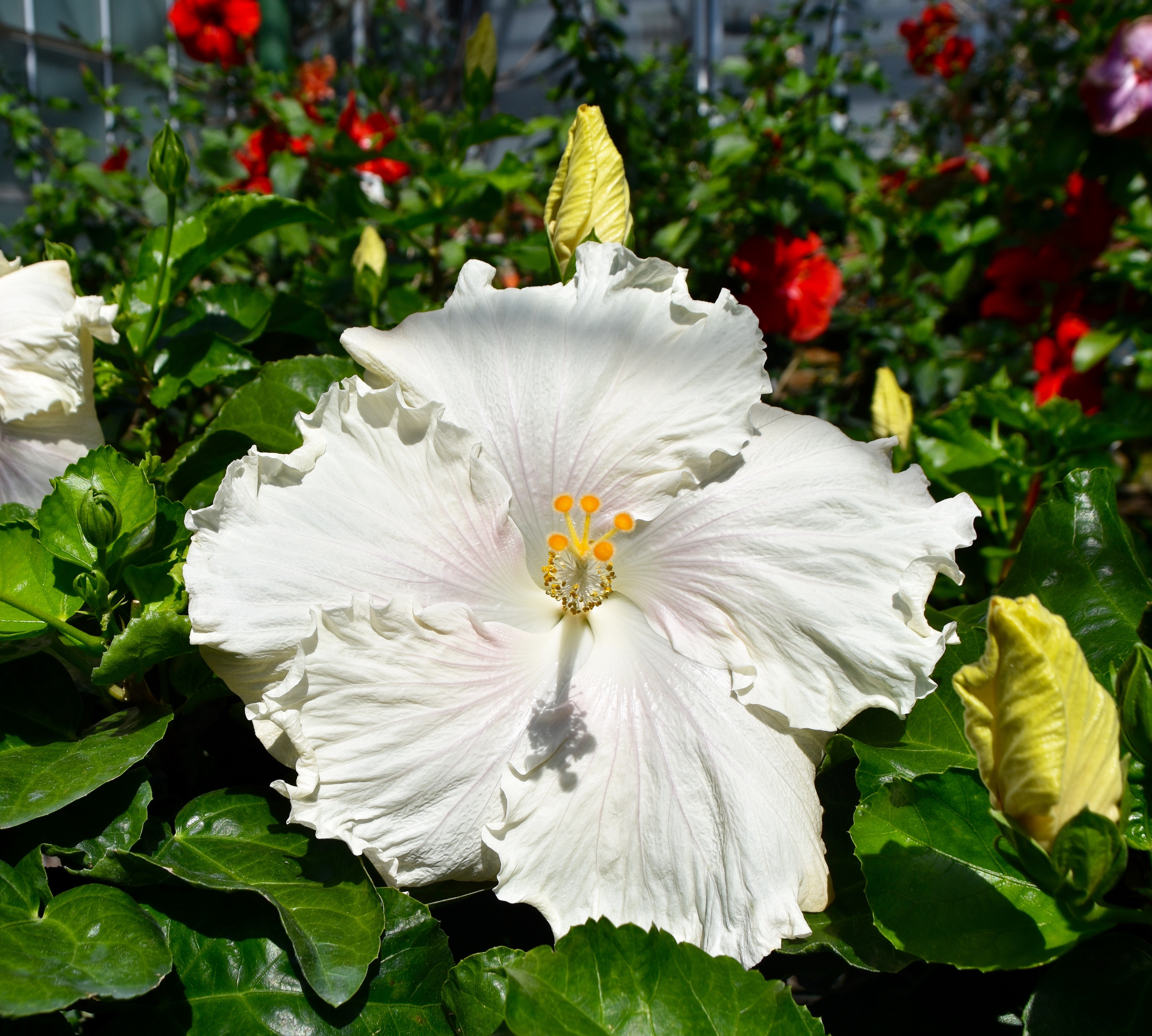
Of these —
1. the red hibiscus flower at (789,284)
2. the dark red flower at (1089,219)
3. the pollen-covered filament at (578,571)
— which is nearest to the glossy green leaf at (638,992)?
the pollen-covered filament at (578,571)

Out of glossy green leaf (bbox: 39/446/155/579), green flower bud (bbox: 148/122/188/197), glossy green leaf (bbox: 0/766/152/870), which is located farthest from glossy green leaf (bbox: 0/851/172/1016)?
green flower bud (bbox: 148/122/188/197)

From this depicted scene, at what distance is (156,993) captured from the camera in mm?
775

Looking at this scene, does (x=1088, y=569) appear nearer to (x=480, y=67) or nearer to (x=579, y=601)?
(x=579, y=601)

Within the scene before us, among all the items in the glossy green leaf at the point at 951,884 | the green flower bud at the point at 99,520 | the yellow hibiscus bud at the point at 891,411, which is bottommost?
the glossy green leaf at the point at 951,884

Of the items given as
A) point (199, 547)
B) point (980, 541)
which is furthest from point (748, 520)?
point (980, 541)

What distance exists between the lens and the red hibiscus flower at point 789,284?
8.06 feet

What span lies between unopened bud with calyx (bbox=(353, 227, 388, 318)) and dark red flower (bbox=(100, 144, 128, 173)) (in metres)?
2.09

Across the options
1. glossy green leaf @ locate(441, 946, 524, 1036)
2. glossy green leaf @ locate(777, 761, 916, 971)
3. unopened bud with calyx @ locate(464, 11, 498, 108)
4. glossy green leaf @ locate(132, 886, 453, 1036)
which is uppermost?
unopened bud with calyx @ locate(464, 11, 498, 108)

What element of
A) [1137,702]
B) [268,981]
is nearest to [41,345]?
[268,981]

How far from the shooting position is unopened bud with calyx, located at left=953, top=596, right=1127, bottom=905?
0.63 meters

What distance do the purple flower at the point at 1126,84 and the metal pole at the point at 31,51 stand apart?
4.88 metres

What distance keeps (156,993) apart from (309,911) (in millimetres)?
143

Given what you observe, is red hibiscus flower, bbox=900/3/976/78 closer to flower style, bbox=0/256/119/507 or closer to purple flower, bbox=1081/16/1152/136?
purple flower, bbox=1081/16/1152/136

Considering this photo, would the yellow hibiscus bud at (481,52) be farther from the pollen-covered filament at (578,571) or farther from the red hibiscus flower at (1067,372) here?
the red hibiscus flower at (1067,372)
